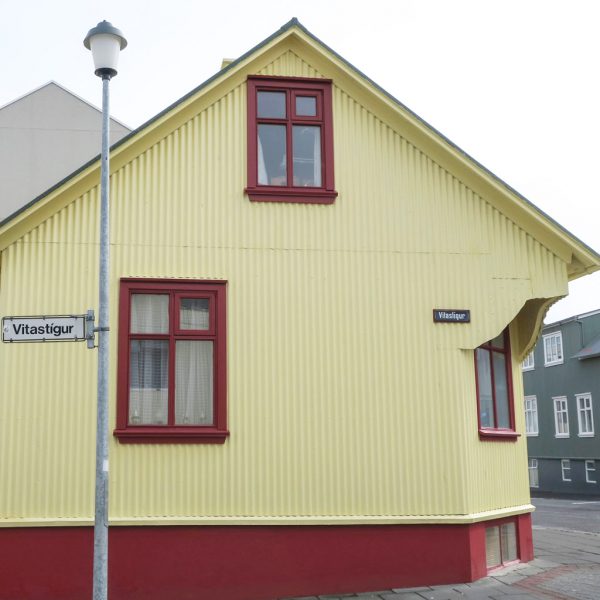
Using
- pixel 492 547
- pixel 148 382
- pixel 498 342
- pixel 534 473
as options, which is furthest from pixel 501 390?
pixel 534 473

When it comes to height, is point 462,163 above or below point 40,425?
above

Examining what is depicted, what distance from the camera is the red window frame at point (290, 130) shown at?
12367 millimetres

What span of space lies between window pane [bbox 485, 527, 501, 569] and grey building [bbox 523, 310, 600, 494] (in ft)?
99.6

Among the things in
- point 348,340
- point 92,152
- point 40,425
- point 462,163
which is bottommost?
point 40,425

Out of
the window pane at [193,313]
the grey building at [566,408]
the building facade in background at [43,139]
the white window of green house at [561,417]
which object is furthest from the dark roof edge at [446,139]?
the white window of green house at [561,417]

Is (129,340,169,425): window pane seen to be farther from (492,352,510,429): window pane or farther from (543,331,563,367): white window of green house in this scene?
(543,331,563,367): white window of green house

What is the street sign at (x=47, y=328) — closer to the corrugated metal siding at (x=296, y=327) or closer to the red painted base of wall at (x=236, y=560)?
the corrugated metal siding at (x=296, y=327)

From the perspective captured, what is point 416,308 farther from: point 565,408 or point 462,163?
point 565,408

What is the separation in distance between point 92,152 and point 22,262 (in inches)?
373

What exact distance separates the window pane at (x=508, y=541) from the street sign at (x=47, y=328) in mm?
7332

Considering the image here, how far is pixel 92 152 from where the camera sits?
2062 centimetres

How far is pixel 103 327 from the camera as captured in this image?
8781 mm

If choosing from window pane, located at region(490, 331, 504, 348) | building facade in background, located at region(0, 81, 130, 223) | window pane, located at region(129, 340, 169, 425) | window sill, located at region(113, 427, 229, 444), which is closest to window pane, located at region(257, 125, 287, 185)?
window pane, located at region(129, 340, 169, 425)

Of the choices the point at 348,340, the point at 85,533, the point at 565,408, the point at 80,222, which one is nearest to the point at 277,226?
the point at 348,340
